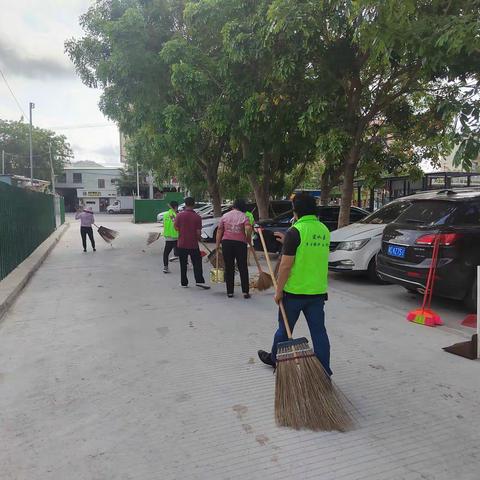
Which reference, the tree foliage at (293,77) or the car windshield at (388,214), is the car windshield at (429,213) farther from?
the car windshield at (388,214)

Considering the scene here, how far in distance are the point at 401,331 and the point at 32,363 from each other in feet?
13.7

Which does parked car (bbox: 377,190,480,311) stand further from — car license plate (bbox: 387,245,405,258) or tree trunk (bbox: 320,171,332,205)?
tree trunk (bbox: 320,171,332,205)

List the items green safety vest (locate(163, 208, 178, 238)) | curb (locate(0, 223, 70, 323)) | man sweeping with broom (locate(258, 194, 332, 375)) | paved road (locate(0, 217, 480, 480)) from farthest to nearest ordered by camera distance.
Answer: green safety vest (locate(163, 208, 178, 238)) < curb (locate(0, 223, 70, 323)) < man sweeping with broom (locate(258, 194, 332, 375)) < paved road (locate(0, 217, 480, 480))

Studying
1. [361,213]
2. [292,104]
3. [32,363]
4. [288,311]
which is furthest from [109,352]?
[361,213]

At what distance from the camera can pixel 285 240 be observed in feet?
12.3

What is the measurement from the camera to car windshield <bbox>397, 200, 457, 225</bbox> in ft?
22.1

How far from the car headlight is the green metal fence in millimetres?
6447

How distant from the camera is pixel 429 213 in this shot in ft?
23.0

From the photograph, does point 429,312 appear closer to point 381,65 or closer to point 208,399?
point 208,399

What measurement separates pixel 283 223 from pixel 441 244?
23.0 feet

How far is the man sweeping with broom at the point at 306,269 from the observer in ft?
12.3

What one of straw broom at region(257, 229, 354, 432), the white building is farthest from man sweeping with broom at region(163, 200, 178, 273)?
the white building

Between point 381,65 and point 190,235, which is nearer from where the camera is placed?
point 190,235

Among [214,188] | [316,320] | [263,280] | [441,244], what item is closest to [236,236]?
[263,280]
